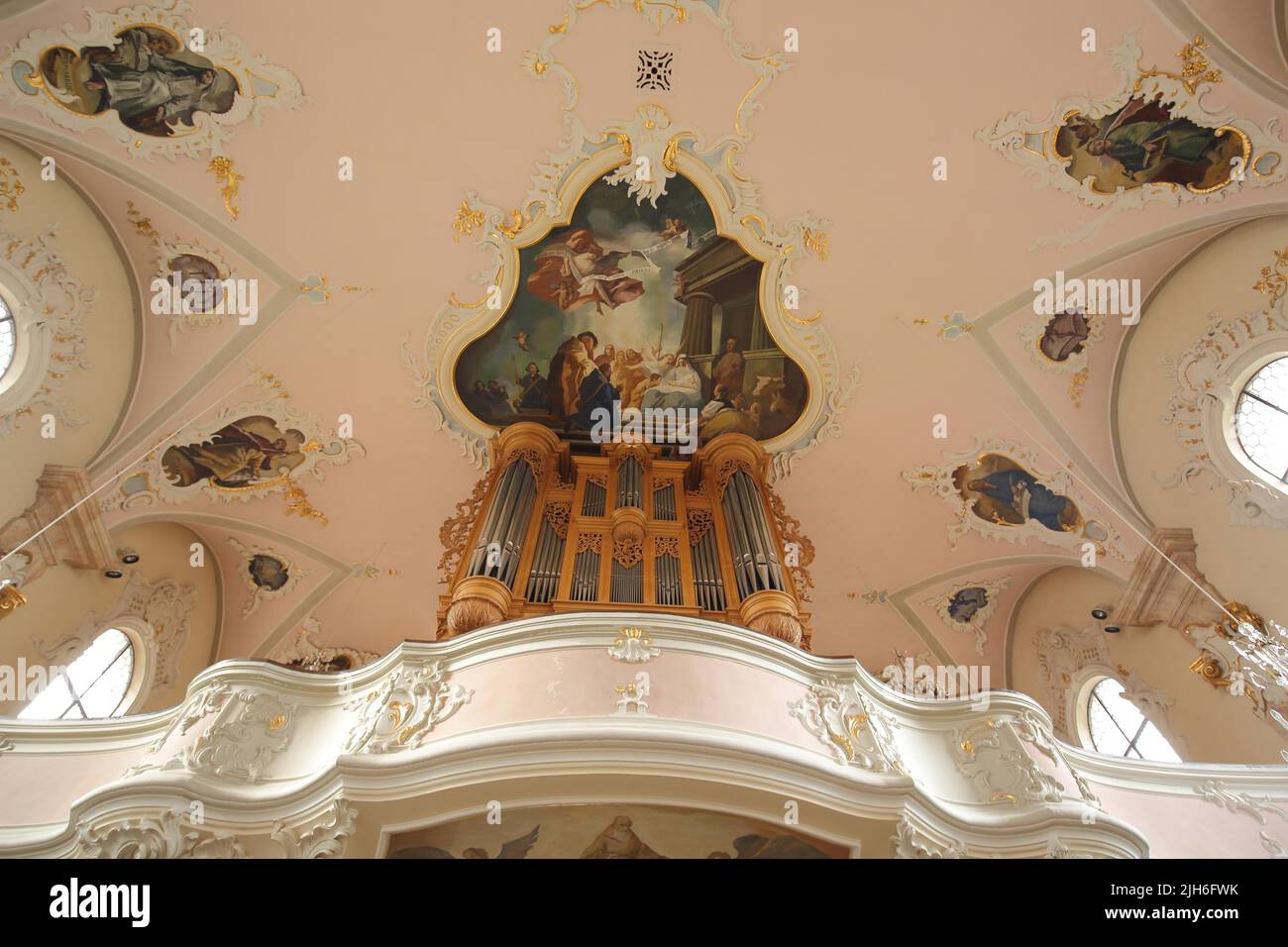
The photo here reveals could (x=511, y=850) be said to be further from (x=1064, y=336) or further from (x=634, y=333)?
(x=1064, y=336)

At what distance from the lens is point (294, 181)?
916cm

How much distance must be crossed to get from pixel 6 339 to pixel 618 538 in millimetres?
6667

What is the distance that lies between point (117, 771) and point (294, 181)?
20.2 feet

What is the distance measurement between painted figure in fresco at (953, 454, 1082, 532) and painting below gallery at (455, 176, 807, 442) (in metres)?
2.45

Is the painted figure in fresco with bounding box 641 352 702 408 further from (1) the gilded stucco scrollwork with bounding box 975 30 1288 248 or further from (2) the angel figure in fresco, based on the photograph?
(2) the angel figure in fresco

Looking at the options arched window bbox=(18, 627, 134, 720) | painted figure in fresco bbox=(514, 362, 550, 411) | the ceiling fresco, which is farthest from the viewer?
painted figure in fresco bbox=(514, 362, 550, 411)

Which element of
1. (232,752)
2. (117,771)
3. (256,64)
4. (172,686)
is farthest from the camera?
(172,686)

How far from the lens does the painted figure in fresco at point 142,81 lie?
312 inches

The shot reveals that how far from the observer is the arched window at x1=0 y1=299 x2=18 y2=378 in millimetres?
8555

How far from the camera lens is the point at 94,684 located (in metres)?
9.84

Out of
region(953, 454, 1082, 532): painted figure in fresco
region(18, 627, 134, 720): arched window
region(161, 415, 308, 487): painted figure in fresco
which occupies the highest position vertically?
region(161, 415, 308, 487): painted figure in fresco

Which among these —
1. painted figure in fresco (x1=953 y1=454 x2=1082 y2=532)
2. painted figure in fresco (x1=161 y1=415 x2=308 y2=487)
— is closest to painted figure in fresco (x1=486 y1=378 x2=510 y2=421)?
painted figure in fresco (x1=161 y1=415 x2=308 y2=487)
